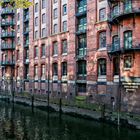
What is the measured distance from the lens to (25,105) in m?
49.6

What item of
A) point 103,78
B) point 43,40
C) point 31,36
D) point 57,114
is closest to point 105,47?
point 103,78

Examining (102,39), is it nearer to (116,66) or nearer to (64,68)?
(116,66)

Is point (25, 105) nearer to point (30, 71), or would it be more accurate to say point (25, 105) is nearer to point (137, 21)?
point (30, 71)

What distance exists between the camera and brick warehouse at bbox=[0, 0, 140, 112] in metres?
32.3

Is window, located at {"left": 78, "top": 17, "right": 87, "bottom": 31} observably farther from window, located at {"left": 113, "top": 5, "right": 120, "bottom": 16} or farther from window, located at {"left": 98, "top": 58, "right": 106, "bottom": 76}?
window, located at {"left": 113, "top": 5, "right": 120, "bottom": 16}

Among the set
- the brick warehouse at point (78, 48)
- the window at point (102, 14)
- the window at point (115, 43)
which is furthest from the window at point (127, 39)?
the window at point (102, 14)

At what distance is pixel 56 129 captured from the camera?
30.2 metres

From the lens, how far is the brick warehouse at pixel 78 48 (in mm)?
32312

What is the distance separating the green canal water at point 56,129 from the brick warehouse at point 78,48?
460 centimetres

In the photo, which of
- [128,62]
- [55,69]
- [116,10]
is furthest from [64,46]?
[128,62]

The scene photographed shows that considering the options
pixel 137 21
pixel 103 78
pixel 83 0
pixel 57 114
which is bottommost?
pixel 57 114

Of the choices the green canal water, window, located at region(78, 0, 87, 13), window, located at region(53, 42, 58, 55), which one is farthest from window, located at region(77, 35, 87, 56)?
the green canal water

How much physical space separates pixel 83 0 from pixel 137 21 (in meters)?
13.3

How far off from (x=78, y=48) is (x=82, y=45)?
3.05 feet
